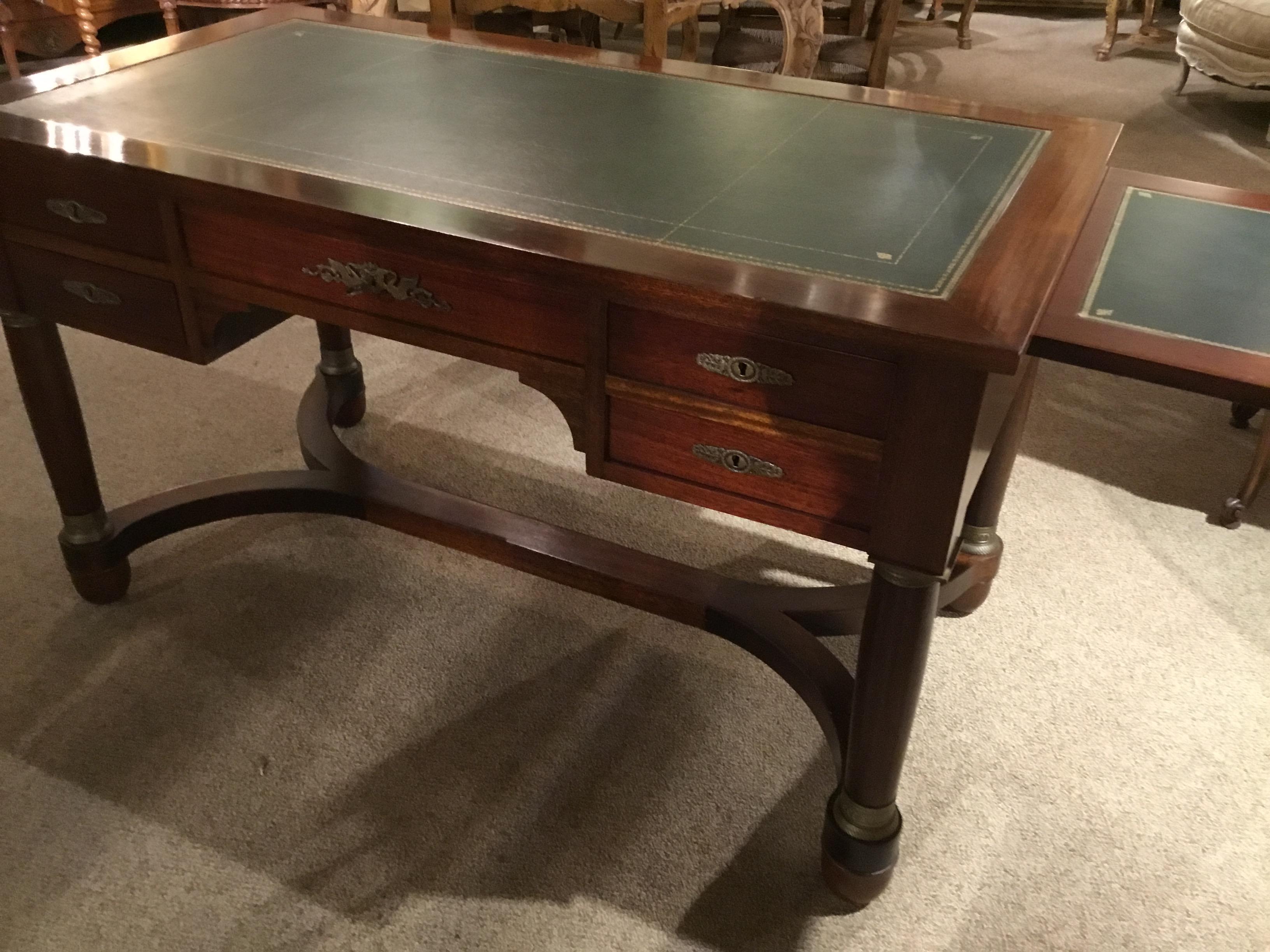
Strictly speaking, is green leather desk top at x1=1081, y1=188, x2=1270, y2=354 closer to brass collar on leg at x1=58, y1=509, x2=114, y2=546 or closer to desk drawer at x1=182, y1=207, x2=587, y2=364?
desk drawer at x1=182, y1=207, x2=587, y2=364

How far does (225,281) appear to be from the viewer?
51.7 inches

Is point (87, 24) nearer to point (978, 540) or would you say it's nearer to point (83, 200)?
point (83, 200)

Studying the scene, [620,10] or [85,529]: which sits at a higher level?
[620,10]

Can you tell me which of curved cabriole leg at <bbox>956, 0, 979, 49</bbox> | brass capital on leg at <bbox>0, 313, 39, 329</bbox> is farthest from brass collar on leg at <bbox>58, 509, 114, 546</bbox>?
curved cabriole leg at <bbox>956, 0, 979, 49</bbox>

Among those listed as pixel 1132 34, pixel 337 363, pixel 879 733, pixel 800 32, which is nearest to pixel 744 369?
pixel 879 733

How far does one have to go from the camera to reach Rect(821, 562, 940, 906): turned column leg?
112cm

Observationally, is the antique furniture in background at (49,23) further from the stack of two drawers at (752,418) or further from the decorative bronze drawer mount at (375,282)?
the stack of two drawers at (752,418)

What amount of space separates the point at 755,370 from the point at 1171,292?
417 millimetres

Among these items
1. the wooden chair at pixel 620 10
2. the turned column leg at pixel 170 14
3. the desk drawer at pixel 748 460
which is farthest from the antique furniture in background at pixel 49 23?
the desk drawer at pixel 748 460

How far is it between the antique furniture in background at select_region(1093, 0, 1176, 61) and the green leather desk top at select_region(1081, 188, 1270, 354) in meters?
4.25

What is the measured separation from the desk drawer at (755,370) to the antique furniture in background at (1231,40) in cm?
353

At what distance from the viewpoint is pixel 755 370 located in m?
1.05

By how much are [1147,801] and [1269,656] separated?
17.0 inches

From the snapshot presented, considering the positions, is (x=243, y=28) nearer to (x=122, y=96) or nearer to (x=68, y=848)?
(x=122, y=96)
